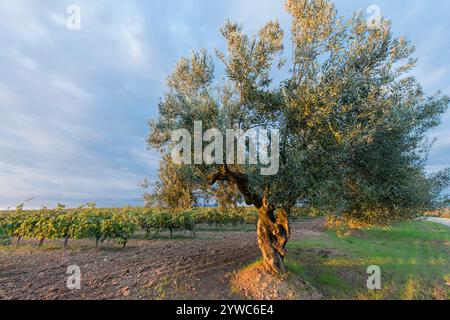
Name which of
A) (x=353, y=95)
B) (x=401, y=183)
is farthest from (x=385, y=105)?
(x=401, y=183)

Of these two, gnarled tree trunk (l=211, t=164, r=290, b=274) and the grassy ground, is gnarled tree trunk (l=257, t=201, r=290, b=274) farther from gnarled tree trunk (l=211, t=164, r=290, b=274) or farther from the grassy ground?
the grassy ground

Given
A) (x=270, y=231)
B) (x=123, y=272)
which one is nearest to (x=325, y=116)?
(x=270, y=231)

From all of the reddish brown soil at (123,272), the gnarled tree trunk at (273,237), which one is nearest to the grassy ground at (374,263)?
the gnarled tree trunk at (273,237)

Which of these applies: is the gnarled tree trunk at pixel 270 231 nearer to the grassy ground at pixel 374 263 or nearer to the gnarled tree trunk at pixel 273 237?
the gnarled tree trunk at pixel 273 237

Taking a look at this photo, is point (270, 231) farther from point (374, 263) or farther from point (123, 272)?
point (374, 263)

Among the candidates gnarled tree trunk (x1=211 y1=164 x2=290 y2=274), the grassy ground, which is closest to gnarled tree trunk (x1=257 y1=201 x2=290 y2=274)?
gnarled tree trunk (x1=211 y1=164 x2=290 y2=274)

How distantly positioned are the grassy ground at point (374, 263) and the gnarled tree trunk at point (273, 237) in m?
1.47

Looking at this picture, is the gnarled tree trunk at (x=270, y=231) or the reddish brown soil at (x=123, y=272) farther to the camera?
the gnarled tree trunk at (x=270, y=231)

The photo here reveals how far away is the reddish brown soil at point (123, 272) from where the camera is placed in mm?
10797

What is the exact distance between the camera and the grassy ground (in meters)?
13.8

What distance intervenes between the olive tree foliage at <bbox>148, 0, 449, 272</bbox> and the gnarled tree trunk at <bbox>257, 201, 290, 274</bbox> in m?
0.15

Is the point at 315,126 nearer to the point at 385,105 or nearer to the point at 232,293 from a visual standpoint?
the point at 385,105
